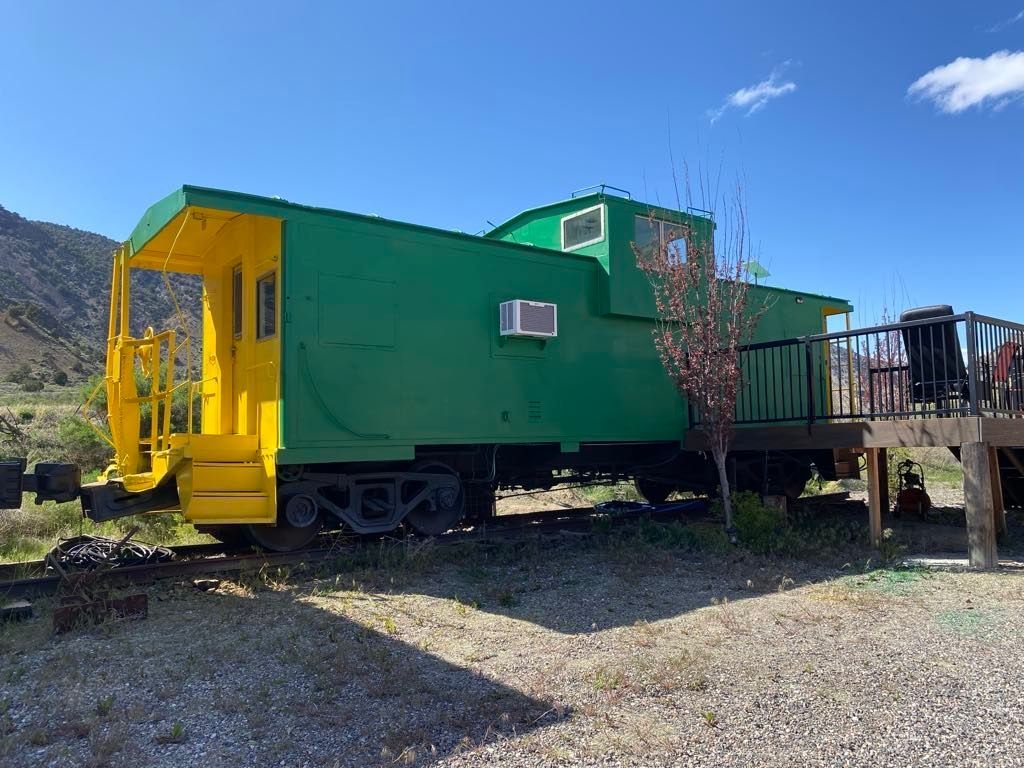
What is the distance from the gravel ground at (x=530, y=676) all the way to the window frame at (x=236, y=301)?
2.92 meters

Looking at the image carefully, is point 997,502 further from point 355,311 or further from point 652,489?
point 355,311

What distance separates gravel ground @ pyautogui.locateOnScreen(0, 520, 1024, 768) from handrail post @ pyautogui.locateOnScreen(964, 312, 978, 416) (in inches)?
68.3

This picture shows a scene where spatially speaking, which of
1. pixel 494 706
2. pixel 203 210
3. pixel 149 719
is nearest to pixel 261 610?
pixel 149 719

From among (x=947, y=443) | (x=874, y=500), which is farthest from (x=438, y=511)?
(x=947, y=443)

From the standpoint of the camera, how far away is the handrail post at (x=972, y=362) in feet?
23.5

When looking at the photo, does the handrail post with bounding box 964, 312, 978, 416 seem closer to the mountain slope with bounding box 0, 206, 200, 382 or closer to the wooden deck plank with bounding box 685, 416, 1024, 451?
the wooden deck plank with bounding box 685, 416, 1024, 451

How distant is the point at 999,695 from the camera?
392 centimetres

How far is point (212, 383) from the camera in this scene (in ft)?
27.3

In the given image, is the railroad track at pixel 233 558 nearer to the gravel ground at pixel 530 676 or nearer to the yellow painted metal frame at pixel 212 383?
the gravel ground at pixel 530 676

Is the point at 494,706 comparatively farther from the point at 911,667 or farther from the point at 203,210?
the point at 203,210

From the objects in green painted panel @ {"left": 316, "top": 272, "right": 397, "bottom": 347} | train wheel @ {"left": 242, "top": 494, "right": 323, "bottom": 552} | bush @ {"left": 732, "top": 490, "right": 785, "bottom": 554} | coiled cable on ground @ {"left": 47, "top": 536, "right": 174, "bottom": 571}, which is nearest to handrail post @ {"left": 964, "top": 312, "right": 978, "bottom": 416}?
bush @ {"left": 732, "top": 490, "right": 785, "bottom": 554}

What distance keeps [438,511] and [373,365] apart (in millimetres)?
1750

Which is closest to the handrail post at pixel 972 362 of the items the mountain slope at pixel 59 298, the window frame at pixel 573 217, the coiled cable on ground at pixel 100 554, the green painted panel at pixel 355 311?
the window frame at pixel 573 217

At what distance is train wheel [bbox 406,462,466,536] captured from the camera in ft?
25.8
